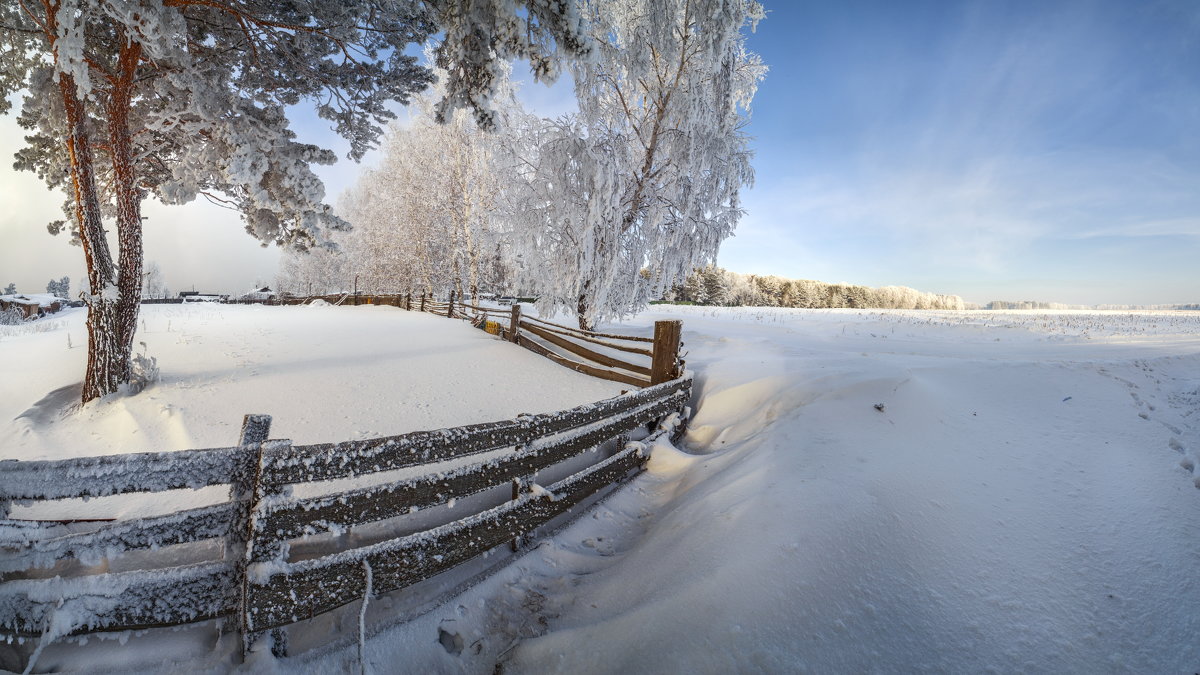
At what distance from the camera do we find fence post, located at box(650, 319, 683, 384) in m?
5.95

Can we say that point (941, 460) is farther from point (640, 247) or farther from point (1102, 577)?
point (640, 247)

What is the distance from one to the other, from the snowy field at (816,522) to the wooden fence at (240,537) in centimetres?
22

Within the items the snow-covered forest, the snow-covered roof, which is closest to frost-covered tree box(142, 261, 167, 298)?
the snow-covered roof

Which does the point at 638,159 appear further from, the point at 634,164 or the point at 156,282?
the point at 156,282

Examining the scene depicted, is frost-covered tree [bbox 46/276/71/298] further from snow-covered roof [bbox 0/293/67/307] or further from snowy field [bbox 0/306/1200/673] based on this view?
snowy field [bbox 0/306/1200/673]

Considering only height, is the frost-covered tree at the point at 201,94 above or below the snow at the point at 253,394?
above

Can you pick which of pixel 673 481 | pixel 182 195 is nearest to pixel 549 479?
pixel 673 481

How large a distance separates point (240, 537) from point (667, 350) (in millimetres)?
4931

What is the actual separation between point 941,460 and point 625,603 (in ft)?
10.4

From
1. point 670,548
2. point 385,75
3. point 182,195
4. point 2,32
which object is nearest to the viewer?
point 670,548

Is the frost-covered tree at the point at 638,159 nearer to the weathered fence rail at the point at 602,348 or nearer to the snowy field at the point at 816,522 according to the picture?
the weathered fence rail at the point at 602,348

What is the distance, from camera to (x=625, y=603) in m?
2.45

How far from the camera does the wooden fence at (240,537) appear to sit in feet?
5.44

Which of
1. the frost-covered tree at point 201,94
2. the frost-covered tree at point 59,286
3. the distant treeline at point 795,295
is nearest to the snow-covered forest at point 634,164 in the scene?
the frost-covered tree at point 201,94
